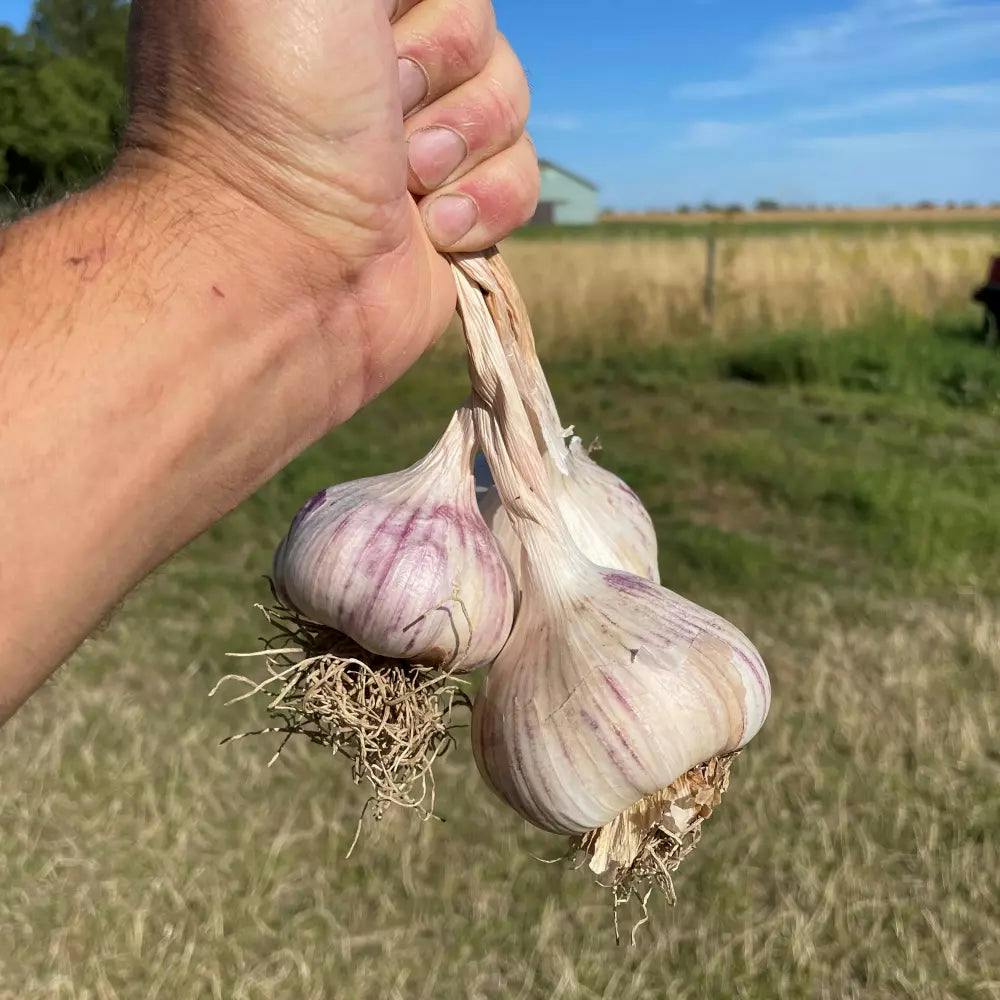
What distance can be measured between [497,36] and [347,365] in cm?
37

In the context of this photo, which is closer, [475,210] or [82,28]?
[475,210]

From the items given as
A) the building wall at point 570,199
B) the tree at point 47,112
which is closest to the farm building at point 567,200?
the building wall at point 570,199

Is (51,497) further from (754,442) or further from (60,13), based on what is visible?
(60,13)

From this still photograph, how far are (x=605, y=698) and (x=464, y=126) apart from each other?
572mm

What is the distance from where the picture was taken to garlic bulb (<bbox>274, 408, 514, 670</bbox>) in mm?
913

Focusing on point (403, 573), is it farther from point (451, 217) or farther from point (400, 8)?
point (400, 8)

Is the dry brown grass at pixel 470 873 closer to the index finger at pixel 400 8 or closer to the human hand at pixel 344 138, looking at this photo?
the human hand at pixel 344 138

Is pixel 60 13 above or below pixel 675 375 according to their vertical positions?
above

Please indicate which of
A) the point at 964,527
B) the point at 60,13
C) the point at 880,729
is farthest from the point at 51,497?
the point at 60,13

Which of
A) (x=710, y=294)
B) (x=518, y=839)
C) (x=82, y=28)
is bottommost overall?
(x=710, y=294)

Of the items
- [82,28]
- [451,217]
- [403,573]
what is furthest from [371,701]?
[82,28]

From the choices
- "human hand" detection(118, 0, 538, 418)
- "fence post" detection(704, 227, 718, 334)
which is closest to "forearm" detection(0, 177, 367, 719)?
"human hand" detection(118, 0, 538, 418)

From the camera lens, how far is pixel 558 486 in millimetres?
1050

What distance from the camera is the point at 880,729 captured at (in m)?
3.05
